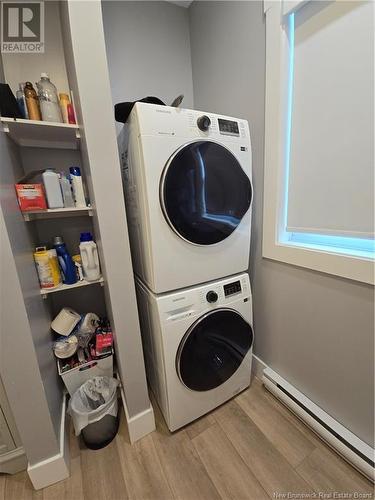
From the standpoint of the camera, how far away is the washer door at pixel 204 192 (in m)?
0.94

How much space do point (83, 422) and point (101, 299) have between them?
2.35ft

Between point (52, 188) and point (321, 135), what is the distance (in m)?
1.30

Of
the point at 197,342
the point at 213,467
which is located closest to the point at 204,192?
the point at 197,342

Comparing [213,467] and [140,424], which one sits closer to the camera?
[213,467]

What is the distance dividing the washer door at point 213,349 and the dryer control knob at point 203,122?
0.90 meters

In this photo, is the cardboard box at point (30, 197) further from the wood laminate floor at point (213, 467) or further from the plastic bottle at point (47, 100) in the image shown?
the wood laminate floor at point (213, 467)

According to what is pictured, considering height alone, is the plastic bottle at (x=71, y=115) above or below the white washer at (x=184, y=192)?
above

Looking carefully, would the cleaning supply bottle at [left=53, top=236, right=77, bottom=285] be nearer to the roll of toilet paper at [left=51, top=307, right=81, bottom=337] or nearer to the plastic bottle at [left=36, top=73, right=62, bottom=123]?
the roll of toilet paper at [left=51, top=307, right=81, bottom=337]

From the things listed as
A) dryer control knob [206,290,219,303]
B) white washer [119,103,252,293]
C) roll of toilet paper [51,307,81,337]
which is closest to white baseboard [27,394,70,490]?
roll of toilet paper [51,307,81,337]

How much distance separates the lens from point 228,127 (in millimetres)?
1080

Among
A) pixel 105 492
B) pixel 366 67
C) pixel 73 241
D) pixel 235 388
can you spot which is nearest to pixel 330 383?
pixel 235 388

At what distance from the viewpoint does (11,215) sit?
86 cm

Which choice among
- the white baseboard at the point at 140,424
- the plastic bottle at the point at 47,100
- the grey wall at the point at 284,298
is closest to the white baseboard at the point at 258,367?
the grey wall at the point at 284,298

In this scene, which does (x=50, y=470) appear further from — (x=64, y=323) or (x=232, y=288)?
(x=232, y=288)
